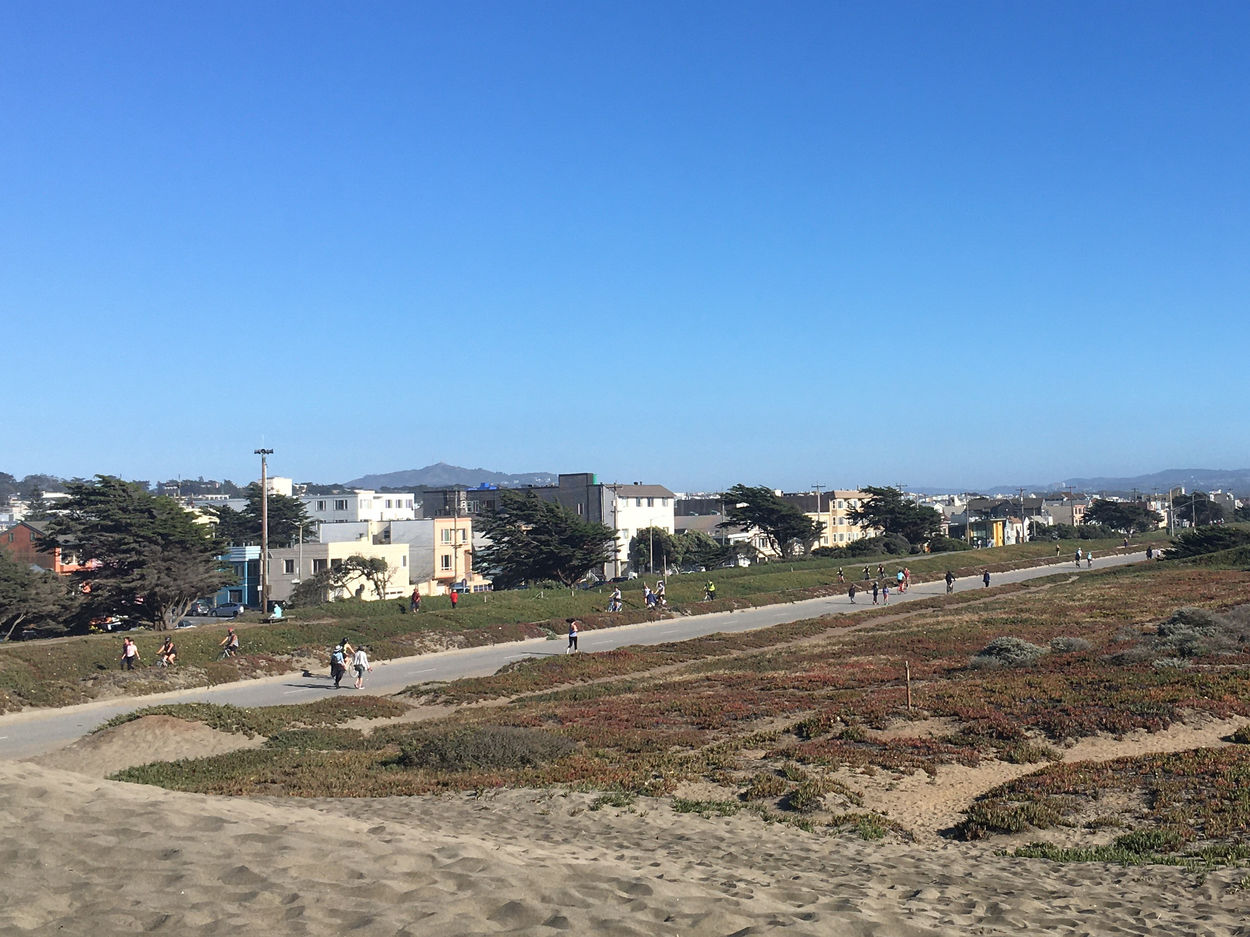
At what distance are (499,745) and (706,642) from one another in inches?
1025

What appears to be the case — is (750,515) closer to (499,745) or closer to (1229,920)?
(499,745)

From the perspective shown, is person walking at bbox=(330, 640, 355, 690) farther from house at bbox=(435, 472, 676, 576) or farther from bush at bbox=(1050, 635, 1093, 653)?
house at bbox=(435, 472, 676, 576)

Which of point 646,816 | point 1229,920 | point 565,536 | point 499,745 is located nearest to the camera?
point 1229,920

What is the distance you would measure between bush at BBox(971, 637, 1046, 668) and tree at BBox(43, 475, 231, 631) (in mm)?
39402

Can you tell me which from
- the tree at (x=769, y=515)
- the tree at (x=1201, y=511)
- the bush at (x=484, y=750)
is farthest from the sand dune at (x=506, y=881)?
the tree at (x=1201, y=511)

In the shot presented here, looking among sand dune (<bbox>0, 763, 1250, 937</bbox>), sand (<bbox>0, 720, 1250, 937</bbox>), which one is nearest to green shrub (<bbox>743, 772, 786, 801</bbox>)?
sand (<bbox>0, 720, 1250, 937</bbox>)

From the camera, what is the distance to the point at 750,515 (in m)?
104

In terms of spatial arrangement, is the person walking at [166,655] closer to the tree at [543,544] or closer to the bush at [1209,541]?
the tree at [543,544]

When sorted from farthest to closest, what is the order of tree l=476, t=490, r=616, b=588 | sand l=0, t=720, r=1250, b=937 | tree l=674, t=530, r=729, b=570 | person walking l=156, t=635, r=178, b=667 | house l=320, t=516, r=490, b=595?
tree l=674, t=530, r=729, b=570 → house l=320, t=516, r=490, b=595 → tree l=476, t=490, r=616, b=588 → person walking l=156, t=635, r=178, b=667 → sand l=0, t=720, r=1250, b=937

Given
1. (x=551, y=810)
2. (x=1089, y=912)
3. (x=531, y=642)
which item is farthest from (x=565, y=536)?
(x=1089, y=912)

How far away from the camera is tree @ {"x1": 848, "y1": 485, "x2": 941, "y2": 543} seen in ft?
369

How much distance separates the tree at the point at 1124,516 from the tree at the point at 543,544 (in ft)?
374

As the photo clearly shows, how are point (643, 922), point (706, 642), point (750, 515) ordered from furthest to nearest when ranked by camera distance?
1. point (750, 515)
2. point (706, 642)
3. point (643, 922)

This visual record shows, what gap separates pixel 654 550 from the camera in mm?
110000
